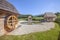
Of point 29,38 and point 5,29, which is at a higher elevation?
point 5,29

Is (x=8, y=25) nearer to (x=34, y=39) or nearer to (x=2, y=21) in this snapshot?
(x=2, y=21)

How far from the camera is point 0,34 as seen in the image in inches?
291

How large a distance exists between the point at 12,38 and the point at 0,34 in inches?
45.0

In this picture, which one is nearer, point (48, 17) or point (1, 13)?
point (1, 13)

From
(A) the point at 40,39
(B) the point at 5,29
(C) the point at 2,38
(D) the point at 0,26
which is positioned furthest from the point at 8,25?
(A) the point at 40,39

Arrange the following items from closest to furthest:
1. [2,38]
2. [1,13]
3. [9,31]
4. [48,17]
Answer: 1. [2,38]
2. [1,13]
3. [9,31]
4. [48,17]

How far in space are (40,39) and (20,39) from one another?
1773mm

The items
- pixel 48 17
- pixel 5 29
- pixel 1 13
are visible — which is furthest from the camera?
pixel 48 17

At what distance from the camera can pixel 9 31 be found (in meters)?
8.77

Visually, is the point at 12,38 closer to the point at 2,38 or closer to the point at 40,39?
the point at 2,38

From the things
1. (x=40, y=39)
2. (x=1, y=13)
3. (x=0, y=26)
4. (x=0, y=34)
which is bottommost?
(x=40, y=39)

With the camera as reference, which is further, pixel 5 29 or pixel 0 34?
pixel 5 29

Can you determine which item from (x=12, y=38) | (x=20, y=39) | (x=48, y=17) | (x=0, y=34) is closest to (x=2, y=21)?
(x=0, y=34)

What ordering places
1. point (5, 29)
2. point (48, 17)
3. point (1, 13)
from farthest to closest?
point (48, 17) < point (5, 29) < point (1, 13)
